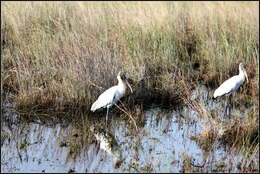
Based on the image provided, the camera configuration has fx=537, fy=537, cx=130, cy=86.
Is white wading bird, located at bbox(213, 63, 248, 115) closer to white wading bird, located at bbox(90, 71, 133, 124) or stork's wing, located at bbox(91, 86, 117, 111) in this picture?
white wading bird, located at bbox(90, 71, 133, 124)

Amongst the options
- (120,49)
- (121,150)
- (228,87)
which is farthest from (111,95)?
(120,49)

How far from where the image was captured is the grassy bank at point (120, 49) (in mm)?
7230

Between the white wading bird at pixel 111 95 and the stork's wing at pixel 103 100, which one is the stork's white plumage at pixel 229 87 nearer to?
the white wading bird at pixel 111 95

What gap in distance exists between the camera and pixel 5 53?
867cm

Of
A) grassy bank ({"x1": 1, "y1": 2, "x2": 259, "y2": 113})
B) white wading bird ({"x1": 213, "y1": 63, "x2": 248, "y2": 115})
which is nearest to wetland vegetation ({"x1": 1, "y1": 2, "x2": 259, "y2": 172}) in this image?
grassy bank ({"x1": 1, "y1": 2, "x2": 259, "y2": 113})

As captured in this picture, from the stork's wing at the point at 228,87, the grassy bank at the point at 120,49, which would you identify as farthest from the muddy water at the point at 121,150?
the stork's wing at the point at 228,87

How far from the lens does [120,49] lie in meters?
8.70

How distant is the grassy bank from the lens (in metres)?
7.23

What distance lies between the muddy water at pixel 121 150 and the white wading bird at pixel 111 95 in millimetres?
284

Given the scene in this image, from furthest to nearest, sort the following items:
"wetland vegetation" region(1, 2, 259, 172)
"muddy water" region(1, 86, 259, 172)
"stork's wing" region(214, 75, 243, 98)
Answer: "stork's wing" region(214, 75, 243, 98) < "wetland vegetation" region(1, 2, 259, 172) < "muddy water" region(1, 86, 259, 172)

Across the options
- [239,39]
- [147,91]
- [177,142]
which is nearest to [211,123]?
[177,142]

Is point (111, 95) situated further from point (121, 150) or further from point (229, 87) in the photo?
point (229, 87)

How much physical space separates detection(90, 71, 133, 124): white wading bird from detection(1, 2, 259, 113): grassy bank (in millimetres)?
311

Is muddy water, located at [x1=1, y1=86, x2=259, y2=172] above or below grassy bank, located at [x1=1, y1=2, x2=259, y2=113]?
below
